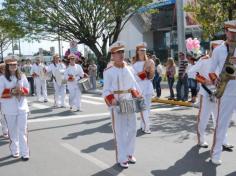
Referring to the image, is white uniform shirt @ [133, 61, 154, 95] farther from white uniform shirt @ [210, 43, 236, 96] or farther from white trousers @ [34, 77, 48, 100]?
white trousers @ [34, 77, 48, 100]

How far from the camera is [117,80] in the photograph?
23.6ft

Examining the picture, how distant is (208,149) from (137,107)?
1935 mm

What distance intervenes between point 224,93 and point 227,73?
335mm

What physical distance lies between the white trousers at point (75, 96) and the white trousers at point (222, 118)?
849 cm

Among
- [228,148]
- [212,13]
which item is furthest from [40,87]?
[228,148]

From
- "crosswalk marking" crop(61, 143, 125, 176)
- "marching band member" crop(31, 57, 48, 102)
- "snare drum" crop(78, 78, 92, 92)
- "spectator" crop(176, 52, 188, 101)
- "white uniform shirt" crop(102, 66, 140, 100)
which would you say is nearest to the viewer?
"crosswalk marking" crop(61, 143, 125, 176)

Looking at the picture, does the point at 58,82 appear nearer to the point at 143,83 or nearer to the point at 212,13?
the point at 212,13

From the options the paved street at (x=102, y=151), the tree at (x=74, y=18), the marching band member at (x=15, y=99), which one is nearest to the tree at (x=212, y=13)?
the paved street at (x=102, y=151)

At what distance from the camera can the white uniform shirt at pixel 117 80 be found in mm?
7160

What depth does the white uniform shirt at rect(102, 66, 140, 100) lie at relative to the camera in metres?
7.16

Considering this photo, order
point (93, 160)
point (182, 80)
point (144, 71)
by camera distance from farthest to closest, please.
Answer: point (182, 80)
point (144, 71)
point (93, 160)

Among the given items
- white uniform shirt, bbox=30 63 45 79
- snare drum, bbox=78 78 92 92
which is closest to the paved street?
snare drum, bbox=78 78 92 92

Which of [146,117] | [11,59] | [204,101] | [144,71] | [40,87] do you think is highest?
[11,59]

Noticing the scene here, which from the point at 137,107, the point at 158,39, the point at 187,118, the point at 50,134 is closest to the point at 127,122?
the point at 137,107
